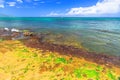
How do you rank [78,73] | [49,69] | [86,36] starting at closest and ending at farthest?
[78,73] < [49,69] < [86,36]

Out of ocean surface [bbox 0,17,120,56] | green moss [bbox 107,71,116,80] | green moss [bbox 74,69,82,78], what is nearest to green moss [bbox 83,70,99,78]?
green moss [bbox 74,69,82,78]

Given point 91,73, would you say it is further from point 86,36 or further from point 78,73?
point 86,36

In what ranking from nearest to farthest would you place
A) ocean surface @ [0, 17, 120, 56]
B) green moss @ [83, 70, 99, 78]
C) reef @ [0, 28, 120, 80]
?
reef @ [0, 28, 120, 80], green moss @ [83, 70, 99, 78], ocean surface @ [0, 17, 120, 56]

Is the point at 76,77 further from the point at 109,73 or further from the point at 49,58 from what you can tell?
the point at 49,58

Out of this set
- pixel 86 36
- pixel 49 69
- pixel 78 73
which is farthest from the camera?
pixel 86 36

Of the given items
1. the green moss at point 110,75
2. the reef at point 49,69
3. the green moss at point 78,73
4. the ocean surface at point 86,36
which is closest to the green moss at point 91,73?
the reef at point 49,69

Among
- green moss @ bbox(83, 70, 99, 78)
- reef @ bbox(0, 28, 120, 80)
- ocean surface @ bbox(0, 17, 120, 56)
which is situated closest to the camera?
reef @ bbox(0, 28, 120, 80)

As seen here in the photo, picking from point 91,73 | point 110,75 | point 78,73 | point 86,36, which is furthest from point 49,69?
point 86,36

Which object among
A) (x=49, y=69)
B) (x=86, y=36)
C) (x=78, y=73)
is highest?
(x=49, y=69)

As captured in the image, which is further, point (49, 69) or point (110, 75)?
point (49, 69)

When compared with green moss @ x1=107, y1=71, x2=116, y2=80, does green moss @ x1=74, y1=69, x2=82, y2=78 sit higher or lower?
higher

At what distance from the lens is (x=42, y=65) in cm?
1256

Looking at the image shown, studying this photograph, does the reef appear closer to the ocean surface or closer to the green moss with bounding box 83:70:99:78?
the green moss with bounding box 83:70:99:78

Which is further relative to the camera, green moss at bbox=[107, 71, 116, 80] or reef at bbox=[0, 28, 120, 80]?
green moss at bbox=[107, 71, 116, 80]
